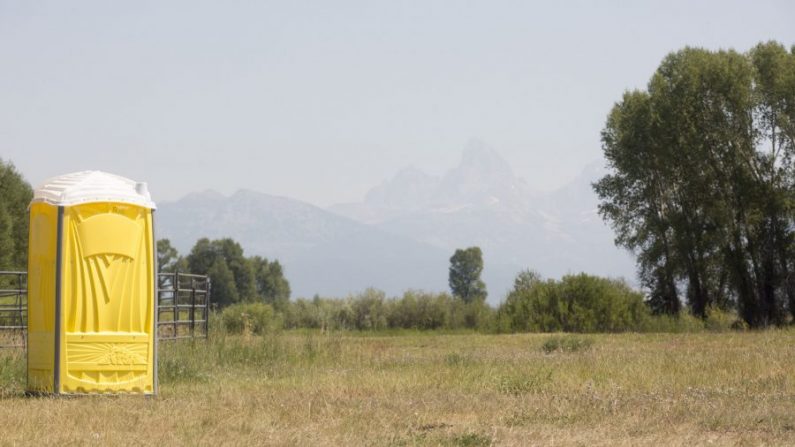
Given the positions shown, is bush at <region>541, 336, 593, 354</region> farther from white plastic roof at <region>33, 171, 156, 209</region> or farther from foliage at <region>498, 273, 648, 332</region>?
foliage at <region>498, 273, 648, 332</region>

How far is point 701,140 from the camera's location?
42.5 m

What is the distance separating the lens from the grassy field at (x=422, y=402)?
998 cm

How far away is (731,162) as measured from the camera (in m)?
42.5

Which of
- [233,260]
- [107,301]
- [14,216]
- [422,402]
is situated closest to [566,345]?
[422,402]

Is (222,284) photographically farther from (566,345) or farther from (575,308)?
(566,345)

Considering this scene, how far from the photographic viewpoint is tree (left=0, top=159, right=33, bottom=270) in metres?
50.2

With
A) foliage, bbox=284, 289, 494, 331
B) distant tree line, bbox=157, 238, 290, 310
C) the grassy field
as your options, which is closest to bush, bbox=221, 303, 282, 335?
foliage, bbox=284, 289, 494, 331

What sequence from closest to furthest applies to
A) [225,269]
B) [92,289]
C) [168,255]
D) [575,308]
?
[92,289] → [575,308] → [225,269] → [168,255]

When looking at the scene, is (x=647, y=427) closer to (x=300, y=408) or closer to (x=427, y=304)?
(x=300, y=408)

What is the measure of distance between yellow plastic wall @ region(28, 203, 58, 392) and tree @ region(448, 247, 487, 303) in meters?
88.6

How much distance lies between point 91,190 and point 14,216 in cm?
4281

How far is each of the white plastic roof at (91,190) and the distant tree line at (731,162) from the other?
102 feet

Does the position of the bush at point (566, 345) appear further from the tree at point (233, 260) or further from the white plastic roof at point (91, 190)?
the tree at point (233, 260)

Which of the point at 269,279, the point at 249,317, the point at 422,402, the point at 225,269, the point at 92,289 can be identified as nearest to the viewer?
the point at 422,402
